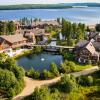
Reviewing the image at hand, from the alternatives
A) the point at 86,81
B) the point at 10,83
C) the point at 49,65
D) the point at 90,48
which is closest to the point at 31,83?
the point at 10,83

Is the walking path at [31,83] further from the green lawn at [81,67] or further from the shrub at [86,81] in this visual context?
the shrub at [86,81]

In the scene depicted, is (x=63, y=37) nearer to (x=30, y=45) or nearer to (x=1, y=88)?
(x=30, y=45)

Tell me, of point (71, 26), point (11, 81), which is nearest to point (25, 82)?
point (11, 81)

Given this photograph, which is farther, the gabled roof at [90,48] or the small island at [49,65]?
the gabled roof at [90,48]

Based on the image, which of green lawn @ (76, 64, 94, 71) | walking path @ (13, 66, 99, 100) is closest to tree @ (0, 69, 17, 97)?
walking path @ (13, 66, 99, 100)

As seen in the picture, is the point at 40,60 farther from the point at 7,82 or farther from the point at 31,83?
the point at 7,82

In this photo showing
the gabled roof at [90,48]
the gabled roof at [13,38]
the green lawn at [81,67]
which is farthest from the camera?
the gabled roof at [13,38]

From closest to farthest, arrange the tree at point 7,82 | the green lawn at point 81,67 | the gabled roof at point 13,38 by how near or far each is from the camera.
Result: the tree at point 7,82 < the green lawn at point 81,67 < the gabled roof at point 13,38

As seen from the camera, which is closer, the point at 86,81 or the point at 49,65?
the point at 86,81

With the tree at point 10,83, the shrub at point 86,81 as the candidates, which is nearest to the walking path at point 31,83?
the tree at point 10,83

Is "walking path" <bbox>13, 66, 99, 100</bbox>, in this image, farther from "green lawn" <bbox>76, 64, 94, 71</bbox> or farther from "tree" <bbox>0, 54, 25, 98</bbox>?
"green lawn" <bbox>76, 64, 94, 71</bbox>
